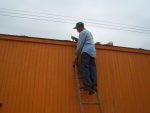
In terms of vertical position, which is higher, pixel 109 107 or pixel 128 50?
pixel 128 50

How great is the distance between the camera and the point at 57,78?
548cm

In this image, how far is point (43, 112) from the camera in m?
5.03

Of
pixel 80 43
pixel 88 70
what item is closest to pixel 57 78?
pixel 88 70

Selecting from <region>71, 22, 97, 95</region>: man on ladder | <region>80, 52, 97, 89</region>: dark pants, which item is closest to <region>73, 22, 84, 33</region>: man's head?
<region>71, 22, 97, 95</region>: man on ladder

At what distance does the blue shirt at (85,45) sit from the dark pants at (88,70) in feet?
0.35

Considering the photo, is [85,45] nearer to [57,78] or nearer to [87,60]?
[87,60]

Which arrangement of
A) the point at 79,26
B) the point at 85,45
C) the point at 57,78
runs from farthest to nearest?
the point at 79,26 → the point at 85,45 → the point at 57,78

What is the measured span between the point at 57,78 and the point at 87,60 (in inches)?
35.1

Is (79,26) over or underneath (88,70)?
over

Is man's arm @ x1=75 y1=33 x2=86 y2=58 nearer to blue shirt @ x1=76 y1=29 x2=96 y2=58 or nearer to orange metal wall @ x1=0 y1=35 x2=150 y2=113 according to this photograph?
blue shirt @ x1=76 y1=29 x2=96 y2=58

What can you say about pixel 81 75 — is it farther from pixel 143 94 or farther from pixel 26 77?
pixel 143 94

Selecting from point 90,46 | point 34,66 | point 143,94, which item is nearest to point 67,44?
point 90,46

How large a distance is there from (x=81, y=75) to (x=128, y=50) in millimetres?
1802

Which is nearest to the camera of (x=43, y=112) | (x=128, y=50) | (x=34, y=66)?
(x=43, y=112)
